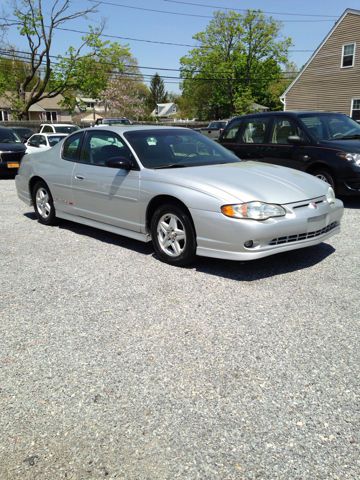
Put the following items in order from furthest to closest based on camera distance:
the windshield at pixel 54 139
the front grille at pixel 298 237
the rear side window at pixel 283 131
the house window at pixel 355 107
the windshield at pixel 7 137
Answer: the house window at pixel 355 107 → the windshield at pixel 54 139 → the windshield at pixel 7 137 → the rear side window at pixel 283 131 → the front grille at pixel 298 237

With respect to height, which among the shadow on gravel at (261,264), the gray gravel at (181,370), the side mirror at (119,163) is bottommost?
the gray gravel at (181,370)

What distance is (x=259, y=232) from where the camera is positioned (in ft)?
13.6

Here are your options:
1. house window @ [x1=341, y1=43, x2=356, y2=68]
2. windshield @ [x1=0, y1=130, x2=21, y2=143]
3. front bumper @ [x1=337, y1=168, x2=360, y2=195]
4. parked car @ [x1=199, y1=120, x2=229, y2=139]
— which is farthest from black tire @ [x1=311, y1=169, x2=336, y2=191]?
house window @ [x1=341, y1=43, x2=356, y2=68]

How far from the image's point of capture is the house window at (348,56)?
1136 inches

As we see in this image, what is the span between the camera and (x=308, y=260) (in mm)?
4914

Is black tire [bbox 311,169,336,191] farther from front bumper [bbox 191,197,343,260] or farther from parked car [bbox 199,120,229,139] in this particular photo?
parked car [bbox 199,120,229,139]

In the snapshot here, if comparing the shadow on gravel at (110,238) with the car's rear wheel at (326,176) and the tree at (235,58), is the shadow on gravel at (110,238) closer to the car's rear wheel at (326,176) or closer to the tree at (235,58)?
the car's rear wheel at (326,176)

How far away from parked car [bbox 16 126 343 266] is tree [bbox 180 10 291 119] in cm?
5518

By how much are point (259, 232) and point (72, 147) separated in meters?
3.31

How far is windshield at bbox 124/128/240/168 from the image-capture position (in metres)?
5.21

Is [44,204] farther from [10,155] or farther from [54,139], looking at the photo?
[54,139]

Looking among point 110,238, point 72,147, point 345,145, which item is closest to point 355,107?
point 345,145

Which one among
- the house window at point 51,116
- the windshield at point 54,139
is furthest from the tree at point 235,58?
the windshield at point 54,139

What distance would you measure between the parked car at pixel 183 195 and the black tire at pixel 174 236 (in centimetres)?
1
